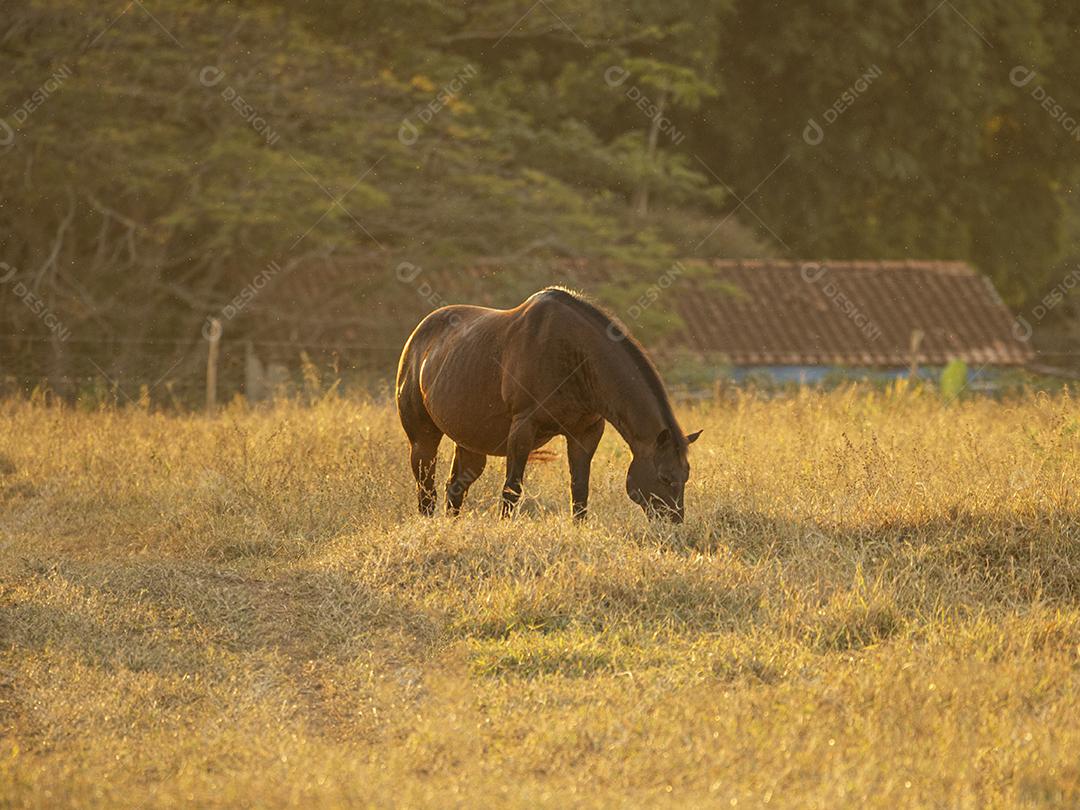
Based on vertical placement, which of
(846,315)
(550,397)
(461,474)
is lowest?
(846,315)

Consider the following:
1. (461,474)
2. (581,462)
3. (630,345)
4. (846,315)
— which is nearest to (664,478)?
(581,462)

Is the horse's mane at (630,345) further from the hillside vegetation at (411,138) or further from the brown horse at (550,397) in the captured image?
the hillside vegetation at (411,138)

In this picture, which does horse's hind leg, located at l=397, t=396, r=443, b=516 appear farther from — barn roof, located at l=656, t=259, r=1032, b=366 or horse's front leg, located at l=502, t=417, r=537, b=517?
barn roof, located at l=656, t=259, r=1032, b=366

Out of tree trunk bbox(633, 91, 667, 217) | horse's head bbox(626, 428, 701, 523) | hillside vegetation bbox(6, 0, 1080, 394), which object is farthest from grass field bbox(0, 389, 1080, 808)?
tree trunk bbox(633, 91, 667, 217)

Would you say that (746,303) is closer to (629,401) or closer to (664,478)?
(629,401)

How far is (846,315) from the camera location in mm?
28438

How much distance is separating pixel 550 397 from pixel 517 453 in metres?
0.45

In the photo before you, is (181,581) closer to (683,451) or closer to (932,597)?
(683,451)

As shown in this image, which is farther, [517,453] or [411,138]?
[411,138]

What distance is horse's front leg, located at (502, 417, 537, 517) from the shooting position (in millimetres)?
8586

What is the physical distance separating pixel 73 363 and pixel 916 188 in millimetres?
21646

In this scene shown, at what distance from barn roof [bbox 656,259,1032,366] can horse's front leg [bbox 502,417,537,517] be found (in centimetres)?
1716

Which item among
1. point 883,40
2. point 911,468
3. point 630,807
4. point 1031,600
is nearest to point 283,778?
point 630,807

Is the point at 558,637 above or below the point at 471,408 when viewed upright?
below
